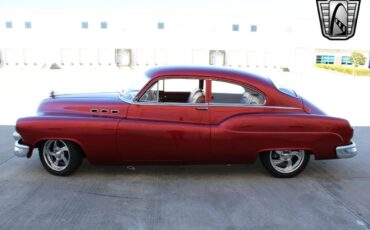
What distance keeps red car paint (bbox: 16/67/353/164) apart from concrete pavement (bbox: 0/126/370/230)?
322 millimetres

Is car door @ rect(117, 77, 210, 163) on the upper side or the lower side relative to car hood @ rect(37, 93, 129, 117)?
lower

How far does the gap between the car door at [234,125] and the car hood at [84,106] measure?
3.81ft

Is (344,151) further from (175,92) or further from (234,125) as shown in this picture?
(175,92)

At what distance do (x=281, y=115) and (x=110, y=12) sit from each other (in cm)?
4160

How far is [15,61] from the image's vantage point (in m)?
42.7

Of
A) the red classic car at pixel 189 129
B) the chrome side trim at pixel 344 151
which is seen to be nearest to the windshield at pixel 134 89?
the red classic car at pixel 189 129

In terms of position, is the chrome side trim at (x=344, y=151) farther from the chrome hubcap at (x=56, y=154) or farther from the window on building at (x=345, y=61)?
the window on building at (x=345, y=61)

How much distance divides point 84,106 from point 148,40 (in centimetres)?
3996

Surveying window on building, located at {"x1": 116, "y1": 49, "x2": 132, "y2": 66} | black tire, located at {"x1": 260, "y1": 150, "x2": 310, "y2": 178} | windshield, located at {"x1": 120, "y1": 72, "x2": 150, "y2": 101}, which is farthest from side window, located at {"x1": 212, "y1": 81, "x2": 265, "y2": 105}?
window on building, located at {"x1": 116, "y1": 49, "x2": 132, "y2": 66}

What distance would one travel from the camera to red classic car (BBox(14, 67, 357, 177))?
4.66 meters

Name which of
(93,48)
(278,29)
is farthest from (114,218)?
(278,29)

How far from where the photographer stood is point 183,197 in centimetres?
429

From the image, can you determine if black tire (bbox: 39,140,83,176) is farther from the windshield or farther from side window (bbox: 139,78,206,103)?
side window (bbox: 139,78,206,103)

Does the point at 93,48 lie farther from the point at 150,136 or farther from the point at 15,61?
the point at 150,136
